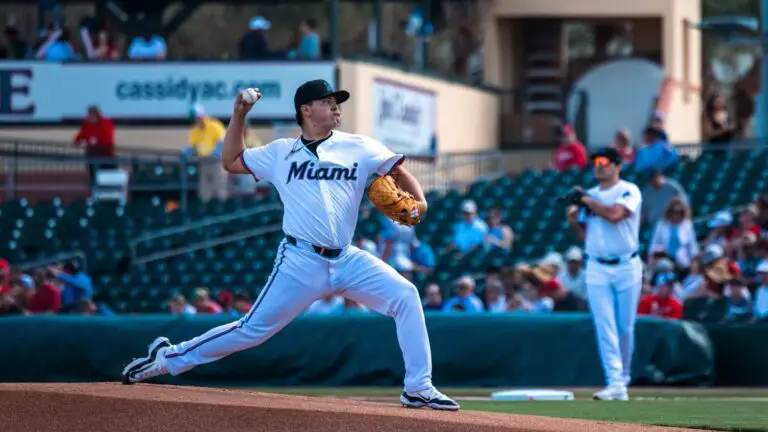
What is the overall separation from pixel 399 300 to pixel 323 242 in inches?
20.2

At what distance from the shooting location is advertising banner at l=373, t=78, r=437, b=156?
1026 inches

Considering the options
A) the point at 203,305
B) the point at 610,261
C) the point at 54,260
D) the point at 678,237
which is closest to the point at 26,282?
the point at 54,260

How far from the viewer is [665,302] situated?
1636 cm

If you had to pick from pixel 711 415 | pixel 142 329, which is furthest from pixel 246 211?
pixel 711 415

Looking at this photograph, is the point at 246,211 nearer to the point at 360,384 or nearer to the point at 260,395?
the point at 360,384

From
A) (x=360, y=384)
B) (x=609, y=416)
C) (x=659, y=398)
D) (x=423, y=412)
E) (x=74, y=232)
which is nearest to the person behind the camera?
(x=423, y=412)

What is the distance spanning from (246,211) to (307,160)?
1347cm

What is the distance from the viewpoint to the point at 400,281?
918cm

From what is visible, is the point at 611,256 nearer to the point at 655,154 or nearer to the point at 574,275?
the point at 574,275

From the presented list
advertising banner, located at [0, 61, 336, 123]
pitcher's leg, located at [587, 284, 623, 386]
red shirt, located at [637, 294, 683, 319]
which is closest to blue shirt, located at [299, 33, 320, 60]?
advertising banner, located at [0, 61, 336, 123]

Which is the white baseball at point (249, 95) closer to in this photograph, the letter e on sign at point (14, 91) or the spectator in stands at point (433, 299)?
the spectator in stands at point (433, 299)

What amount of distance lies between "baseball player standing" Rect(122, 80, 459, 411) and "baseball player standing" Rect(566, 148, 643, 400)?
3721mm

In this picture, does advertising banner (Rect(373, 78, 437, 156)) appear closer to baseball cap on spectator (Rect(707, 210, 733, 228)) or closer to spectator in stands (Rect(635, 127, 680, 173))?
spectator in stands (Rect(635, 127, 680, 173))

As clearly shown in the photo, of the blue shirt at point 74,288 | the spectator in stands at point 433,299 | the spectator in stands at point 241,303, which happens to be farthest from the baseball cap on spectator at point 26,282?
the spectator in stands at point 433,299
